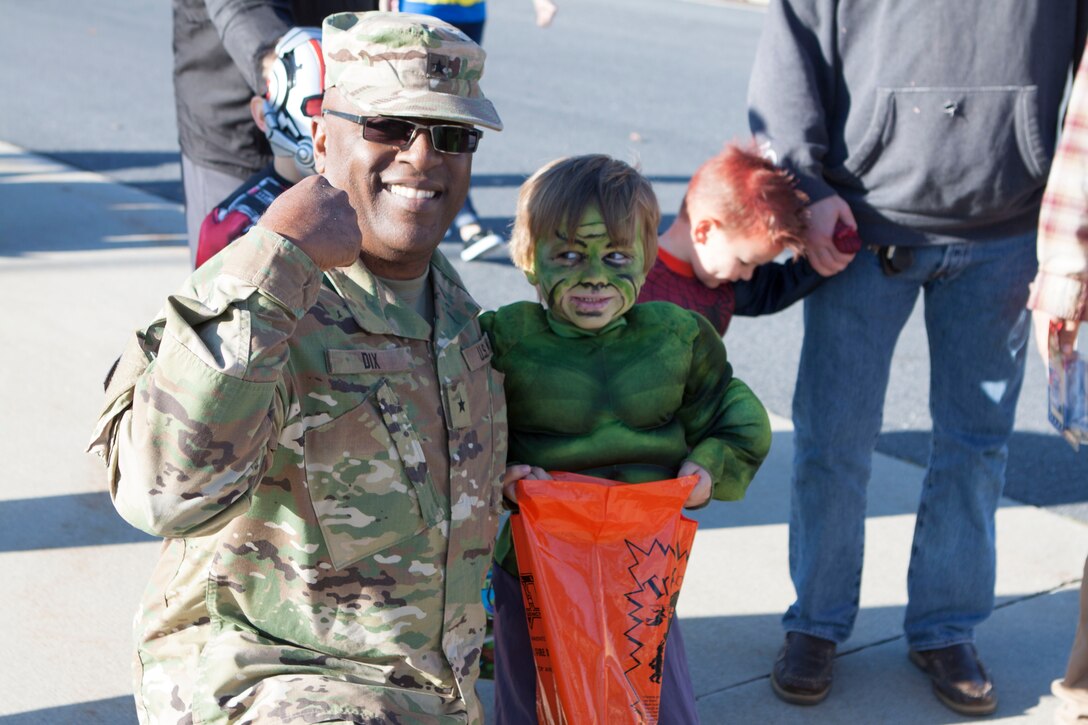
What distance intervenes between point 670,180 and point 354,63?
674 cm

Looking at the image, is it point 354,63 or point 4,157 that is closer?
point 354,63

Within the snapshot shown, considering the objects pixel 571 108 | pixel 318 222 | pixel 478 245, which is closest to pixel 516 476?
pixel 318 222

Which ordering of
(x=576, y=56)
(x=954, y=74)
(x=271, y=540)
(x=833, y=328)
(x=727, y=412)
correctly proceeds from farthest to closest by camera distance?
(x=576, y=56)
(x=833, y=328)
(x=954, y=74)
(x=727, y=412)
(x=271, y=540)

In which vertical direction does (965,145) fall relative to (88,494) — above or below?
above

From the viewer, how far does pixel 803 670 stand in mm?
3443

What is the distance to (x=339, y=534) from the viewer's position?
2.12m

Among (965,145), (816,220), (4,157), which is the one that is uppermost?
(965,145)

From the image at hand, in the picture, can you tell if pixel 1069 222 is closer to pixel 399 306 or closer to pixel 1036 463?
pixel 399 306

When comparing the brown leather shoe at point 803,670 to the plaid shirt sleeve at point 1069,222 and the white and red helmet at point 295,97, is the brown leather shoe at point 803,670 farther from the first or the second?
the white and red helmet at point 295,97

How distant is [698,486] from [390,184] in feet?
2.73

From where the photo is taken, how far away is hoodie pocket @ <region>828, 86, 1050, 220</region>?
3.12 metres

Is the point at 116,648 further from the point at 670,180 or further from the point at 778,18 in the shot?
the point at 670,180

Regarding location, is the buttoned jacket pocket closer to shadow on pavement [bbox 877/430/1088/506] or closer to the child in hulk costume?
the child in hulk costume

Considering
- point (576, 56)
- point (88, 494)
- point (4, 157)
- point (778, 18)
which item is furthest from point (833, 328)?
point (576, 56)
